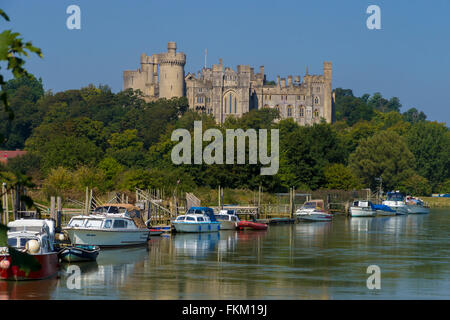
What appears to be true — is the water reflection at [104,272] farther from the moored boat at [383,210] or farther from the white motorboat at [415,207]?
the white motorboat at [415,207]

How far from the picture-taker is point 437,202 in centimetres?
11550

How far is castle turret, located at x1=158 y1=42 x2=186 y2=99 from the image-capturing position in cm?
16888

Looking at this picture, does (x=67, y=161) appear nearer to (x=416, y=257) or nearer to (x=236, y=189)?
(x=236, y=189)

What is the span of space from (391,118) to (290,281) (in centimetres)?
15119

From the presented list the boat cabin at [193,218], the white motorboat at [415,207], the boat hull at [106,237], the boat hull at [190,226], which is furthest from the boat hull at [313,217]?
the boat hull at [106,237]

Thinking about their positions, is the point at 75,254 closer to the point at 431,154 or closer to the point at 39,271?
the point at 39,271

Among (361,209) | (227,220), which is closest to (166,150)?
(361,209)

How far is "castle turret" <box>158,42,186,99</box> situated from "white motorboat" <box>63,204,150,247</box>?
424 ft

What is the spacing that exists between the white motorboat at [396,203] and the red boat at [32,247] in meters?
67.1

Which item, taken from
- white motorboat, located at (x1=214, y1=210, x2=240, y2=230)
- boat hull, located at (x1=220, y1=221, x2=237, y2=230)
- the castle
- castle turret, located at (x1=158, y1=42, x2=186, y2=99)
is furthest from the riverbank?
castle turret, located at (x1=158, y1=42, x2=186, y2=99)

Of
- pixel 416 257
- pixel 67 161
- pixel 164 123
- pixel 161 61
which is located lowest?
pixel 416 257

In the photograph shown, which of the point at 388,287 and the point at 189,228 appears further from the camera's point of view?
the point at 189,228
